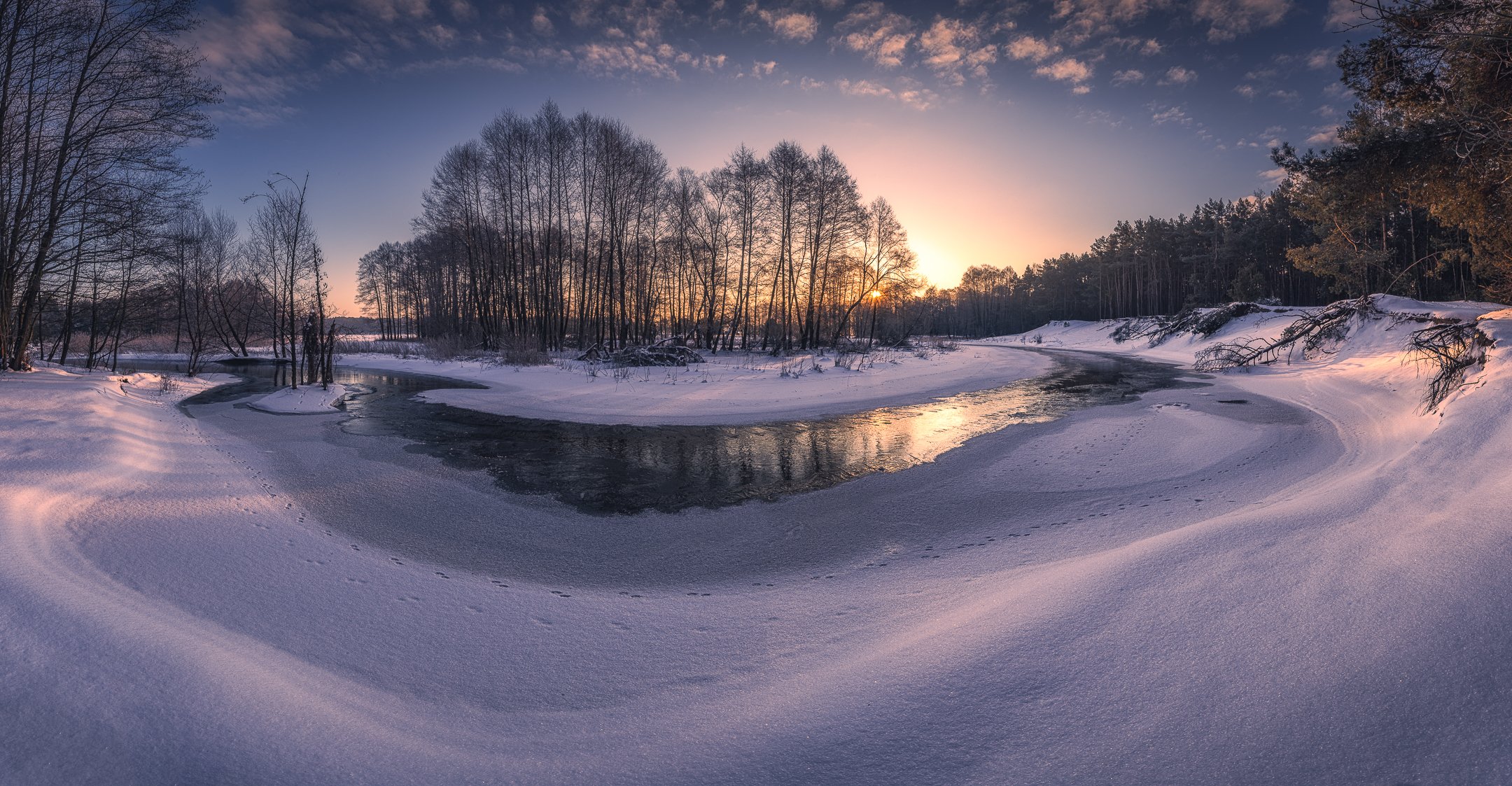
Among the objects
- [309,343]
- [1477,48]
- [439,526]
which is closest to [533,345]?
[309,343]

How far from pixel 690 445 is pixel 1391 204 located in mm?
14986

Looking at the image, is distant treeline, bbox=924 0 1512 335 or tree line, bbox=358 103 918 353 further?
tree line, bbox=358 103 918 353

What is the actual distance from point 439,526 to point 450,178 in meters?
29.8

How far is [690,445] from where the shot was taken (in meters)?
8.77

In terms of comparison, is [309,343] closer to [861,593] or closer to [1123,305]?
[861,593]

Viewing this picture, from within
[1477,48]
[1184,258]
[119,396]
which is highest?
[1184,258]

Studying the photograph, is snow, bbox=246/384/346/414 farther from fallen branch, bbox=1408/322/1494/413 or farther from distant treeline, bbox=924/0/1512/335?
fallen branch, bbox=1408/322/1494/413

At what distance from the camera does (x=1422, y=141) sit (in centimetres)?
898

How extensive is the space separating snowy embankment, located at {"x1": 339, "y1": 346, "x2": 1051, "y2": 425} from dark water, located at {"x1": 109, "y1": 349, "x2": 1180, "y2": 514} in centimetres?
84

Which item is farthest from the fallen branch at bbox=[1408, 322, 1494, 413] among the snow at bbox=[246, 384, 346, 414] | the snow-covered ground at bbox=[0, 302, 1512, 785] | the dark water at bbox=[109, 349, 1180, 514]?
the snow at bbox=[246, 384, 346, 414]

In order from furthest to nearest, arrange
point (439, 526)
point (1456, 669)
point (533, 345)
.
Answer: point (533, 345), point (439, 526), point (1456, 669)

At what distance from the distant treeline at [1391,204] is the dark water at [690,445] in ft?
18.8

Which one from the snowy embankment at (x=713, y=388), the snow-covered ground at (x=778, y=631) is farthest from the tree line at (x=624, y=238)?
the snow-covered ground at (x=778, y=631)

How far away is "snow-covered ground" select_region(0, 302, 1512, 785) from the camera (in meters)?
1.92
